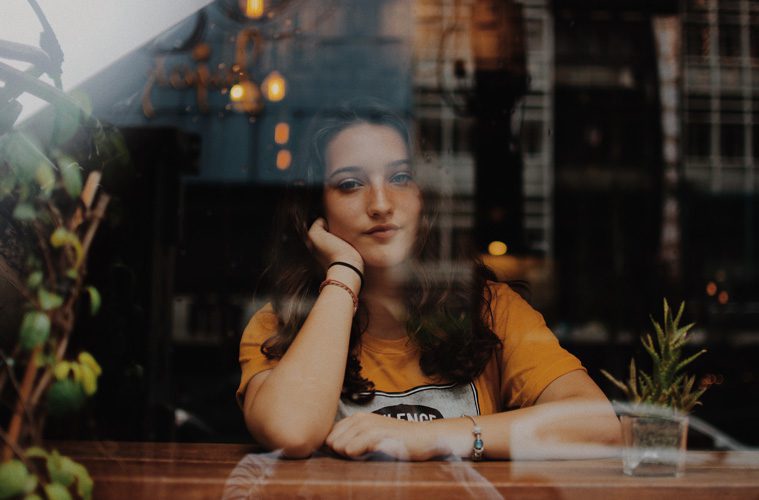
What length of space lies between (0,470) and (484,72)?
2.66m

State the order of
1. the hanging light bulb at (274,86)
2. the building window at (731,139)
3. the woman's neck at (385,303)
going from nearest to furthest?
the woman's neck at (385,303) → the hanging light bulb at (274,86) → the building window at (731,139)

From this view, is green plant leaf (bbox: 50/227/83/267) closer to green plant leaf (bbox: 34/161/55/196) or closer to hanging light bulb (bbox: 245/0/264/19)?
green plant leaf (bbox: 34/161/55/196)

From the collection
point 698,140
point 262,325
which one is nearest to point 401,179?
point 262,325

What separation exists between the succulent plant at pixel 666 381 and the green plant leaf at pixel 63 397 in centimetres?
125

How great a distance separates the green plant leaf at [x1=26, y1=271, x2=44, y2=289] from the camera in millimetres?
1656

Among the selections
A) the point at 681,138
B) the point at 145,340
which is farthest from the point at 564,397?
the point at 681,138

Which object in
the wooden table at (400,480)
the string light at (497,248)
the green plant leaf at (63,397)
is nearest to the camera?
the wooden table at (400,480)

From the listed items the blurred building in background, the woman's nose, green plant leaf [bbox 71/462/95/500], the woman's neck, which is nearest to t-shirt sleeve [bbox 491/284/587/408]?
the blurred building in background

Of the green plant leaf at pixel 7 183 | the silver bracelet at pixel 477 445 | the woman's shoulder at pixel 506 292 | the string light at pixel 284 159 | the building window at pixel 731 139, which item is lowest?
the silver bracelet at pixel 477 445

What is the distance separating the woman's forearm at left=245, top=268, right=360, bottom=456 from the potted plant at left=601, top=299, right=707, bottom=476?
24.6 inches

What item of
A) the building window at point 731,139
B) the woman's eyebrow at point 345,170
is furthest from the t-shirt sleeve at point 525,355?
the building window at point 731,139

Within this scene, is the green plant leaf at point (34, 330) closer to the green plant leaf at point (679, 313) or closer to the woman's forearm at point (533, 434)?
the woman's forearm at point (533, 434)

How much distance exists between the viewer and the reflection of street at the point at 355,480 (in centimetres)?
138

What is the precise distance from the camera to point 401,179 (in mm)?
1913
